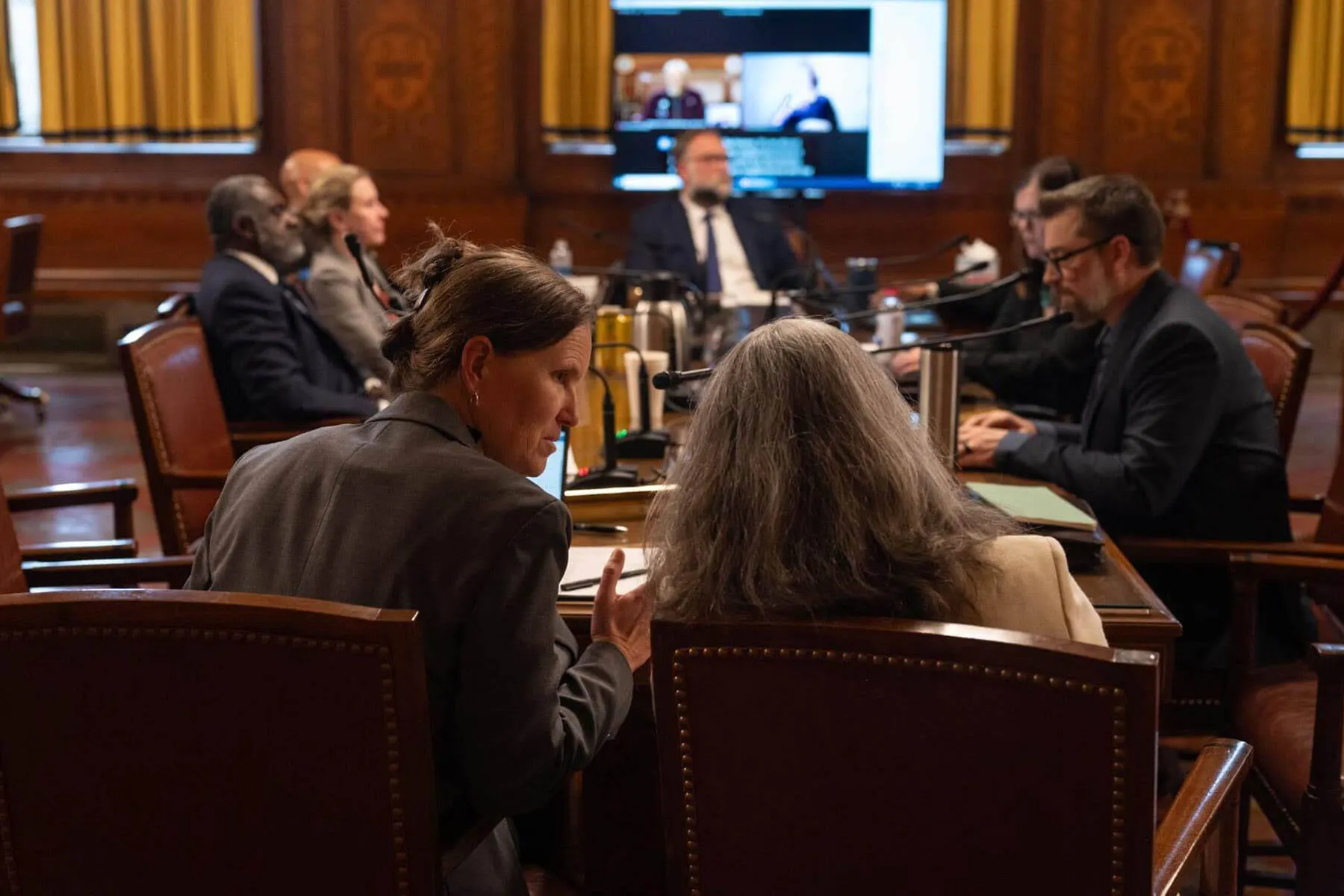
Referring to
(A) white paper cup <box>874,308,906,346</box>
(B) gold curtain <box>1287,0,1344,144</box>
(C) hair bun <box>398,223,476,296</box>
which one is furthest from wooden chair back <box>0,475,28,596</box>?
(B) gold curtain <box>1287,0,1344,144</box>

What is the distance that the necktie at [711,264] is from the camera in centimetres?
534

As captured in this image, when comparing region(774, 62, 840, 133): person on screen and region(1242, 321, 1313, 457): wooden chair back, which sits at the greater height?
region(774, 62, 840, 133): person on screen

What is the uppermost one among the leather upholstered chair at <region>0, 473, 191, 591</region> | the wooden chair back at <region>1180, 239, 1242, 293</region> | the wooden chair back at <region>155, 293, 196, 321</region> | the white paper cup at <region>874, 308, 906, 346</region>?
the wooden chair back at <region>1180, 239, 1242, 293</region>

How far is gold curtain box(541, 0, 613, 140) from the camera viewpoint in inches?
284

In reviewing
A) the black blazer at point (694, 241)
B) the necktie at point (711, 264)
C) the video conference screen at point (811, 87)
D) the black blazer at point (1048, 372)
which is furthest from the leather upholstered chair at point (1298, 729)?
the video conference screen at point (811, 87)

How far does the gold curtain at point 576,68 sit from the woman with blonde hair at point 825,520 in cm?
610

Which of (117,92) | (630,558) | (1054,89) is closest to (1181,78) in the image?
(1054,89)

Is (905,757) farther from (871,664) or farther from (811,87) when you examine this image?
(811,87)

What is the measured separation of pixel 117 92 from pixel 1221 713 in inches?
259

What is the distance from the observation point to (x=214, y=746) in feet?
4.44

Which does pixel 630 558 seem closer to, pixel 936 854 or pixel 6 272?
pixel 936 854

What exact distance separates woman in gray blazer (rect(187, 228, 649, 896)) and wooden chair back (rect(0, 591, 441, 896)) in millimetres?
122

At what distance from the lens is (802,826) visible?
1340 mm

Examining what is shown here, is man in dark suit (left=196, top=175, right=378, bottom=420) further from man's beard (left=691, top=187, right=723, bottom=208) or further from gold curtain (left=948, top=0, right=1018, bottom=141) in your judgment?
gold curtain (left=948, top=0, right=1018, bottom=141)
